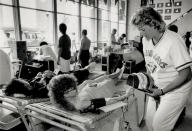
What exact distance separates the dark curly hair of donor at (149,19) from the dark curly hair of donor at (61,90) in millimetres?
755

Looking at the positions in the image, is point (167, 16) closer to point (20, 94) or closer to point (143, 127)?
point (143, 127)

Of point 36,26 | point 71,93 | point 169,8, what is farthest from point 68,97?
point 169,8

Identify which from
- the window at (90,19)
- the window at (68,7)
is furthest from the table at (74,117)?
the window at (90,19)

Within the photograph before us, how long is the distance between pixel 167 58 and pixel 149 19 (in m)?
0.33

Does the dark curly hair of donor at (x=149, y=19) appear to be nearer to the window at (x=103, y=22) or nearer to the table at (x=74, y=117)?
the table at (x=74, y=117)

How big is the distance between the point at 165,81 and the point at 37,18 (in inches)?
233

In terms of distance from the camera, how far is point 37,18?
6508mm

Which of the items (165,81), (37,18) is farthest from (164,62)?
(37,18)

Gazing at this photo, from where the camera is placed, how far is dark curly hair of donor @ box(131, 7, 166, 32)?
Result: 144 centimetres

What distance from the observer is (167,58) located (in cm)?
143

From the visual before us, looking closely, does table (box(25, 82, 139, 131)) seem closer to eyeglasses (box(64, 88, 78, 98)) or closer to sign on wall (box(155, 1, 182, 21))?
eyeglasses (box(64, 88, 78, 98))

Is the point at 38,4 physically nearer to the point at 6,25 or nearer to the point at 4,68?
the point at 6,25

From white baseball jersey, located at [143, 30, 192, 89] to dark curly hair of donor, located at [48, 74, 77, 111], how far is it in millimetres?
726

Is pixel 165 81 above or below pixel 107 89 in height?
above
